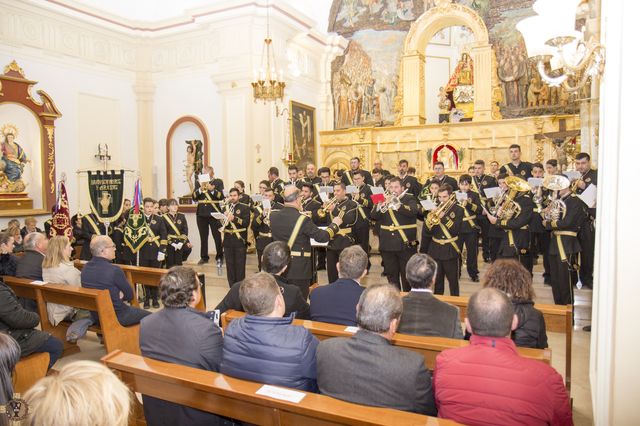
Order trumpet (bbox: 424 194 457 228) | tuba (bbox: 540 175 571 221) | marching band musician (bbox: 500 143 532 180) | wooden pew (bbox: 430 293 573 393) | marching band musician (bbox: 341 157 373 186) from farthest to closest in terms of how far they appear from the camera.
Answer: marching band musician (bbox: 341 157 373 186)
marching band musician (bbox: 500 143 532 180)
trumpet (bbox: 424 194 457 228)
tuba (bbox: 540 175 571 221)
wooden pew (bbox: 430 293 573 393)

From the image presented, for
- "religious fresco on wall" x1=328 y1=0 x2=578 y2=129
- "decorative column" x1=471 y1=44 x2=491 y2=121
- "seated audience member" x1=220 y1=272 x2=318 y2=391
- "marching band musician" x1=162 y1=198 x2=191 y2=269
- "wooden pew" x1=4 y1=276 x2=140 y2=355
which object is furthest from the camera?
"religious fresco on wall" x1=328 y1=0 x2=578 y2=129

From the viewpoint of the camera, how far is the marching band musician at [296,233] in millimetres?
6582

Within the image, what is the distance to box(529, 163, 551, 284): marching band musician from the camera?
786 cm

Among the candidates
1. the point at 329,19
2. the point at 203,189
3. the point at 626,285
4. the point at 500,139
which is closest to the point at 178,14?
the point at 329,19

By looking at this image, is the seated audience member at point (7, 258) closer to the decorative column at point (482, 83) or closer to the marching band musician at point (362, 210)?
the marching band musician at point (362, 210)

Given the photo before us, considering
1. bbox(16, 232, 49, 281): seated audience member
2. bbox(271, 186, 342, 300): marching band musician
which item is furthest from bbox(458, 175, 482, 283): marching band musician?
bbox(16, 232, 49, 281): seated audience member

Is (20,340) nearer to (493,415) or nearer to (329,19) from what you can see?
(493,415)

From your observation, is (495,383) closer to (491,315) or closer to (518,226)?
(491,315)

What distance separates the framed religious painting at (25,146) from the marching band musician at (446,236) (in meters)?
8.99

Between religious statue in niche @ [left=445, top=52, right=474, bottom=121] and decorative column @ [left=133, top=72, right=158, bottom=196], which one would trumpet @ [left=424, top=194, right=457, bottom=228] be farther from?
decorative column @ [left=133, top=72, right=158, bottom=196]

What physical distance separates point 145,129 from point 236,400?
43.2 ft

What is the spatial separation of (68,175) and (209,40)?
5014 millimetres

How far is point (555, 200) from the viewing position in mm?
7117

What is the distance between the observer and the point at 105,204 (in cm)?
1074
